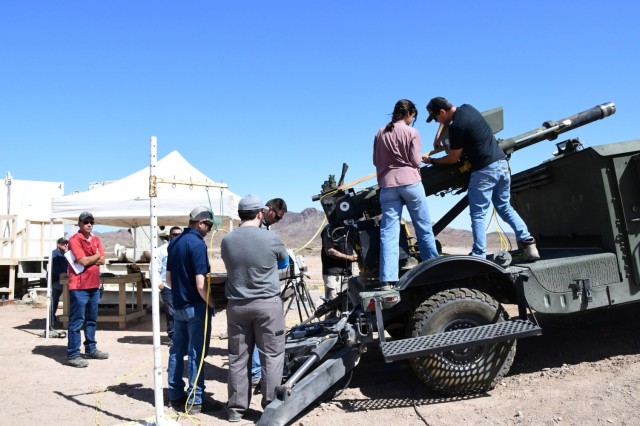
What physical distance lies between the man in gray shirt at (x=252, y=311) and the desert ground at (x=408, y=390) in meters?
0.33

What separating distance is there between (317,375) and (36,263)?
1252 centimetres

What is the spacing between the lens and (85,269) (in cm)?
671

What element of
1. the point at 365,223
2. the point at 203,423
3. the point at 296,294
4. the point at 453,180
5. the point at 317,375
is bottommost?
the point at 203,423

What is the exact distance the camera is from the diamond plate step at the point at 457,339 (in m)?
4.25

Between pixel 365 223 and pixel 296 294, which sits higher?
pixel 365 223

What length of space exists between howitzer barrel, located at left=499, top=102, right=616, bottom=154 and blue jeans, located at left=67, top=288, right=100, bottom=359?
536 cm

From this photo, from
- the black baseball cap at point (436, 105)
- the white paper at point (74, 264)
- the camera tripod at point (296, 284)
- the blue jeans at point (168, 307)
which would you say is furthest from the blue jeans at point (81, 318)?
the black baseball cap at point (436, 105)

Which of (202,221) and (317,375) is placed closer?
(317,375)

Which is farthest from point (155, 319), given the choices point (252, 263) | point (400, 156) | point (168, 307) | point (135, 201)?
point (135, 201)

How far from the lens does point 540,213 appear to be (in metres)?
6.18

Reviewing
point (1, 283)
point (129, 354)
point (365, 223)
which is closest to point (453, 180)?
point (365, 223)

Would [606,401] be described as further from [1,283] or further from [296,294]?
[1,283]

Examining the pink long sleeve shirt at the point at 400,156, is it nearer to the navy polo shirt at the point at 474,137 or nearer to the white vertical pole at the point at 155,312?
the navy polo shirt at the point at 474,137

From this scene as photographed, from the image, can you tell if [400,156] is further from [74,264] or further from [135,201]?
[135,201]
